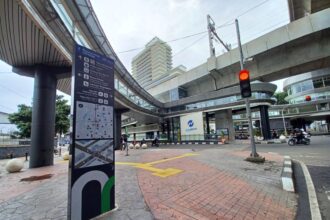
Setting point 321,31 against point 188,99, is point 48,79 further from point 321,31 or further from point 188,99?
point 188,99

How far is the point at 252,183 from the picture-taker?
5195 mm

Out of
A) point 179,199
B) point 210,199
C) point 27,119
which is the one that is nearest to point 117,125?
point 27,119

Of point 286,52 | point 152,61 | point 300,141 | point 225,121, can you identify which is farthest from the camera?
point 152,61

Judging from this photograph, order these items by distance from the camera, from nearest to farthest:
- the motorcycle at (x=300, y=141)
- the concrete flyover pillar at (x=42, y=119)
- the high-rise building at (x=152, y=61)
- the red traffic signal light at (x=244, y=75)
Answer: the red traffic signal light at (x=244, y=75), the concrete flyover pillar at (x=42, y=119), the motorcycle at (x=300, y=141), the high-rise building at (x=152, y=61)

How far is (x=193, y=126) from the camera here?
25156 mm

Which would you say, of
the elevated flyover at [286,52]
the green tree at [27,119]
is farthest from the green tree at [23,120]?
the elevated flyover at [286,52]

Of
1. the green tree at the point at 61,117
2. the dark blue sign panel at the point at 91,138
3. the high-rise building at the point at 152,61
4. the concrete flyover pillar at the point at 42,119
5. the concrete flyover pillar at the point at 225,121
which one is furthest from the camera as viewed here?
the high-rise building at the point at 152,61

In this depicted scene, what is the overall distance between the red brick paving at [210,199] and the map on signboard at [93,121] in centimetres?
183

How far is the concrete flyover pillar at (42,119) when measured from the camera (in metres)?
9.46

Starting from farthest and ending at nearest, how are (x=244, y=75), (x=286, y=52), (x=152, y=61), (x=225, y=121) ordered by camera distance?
1. (x=152, y=61)
2. (x=225, y=121)
3. (x=286, y=52)
4. (x=244, y=75)

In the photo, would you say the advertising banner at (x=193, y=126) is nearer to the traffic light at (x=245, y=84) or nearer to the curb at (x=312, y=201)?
the traffic light at (x=245, y=84)

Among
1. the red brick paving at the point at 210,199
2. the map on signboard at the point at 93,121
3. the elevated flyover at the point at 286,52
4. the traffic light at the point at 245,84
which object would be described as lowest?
the red brick paving at the point at 210,199

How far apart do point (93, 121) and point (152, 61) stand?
42304mm

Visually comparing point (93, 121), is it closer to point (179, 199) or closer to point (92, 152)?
point (92, 152)
